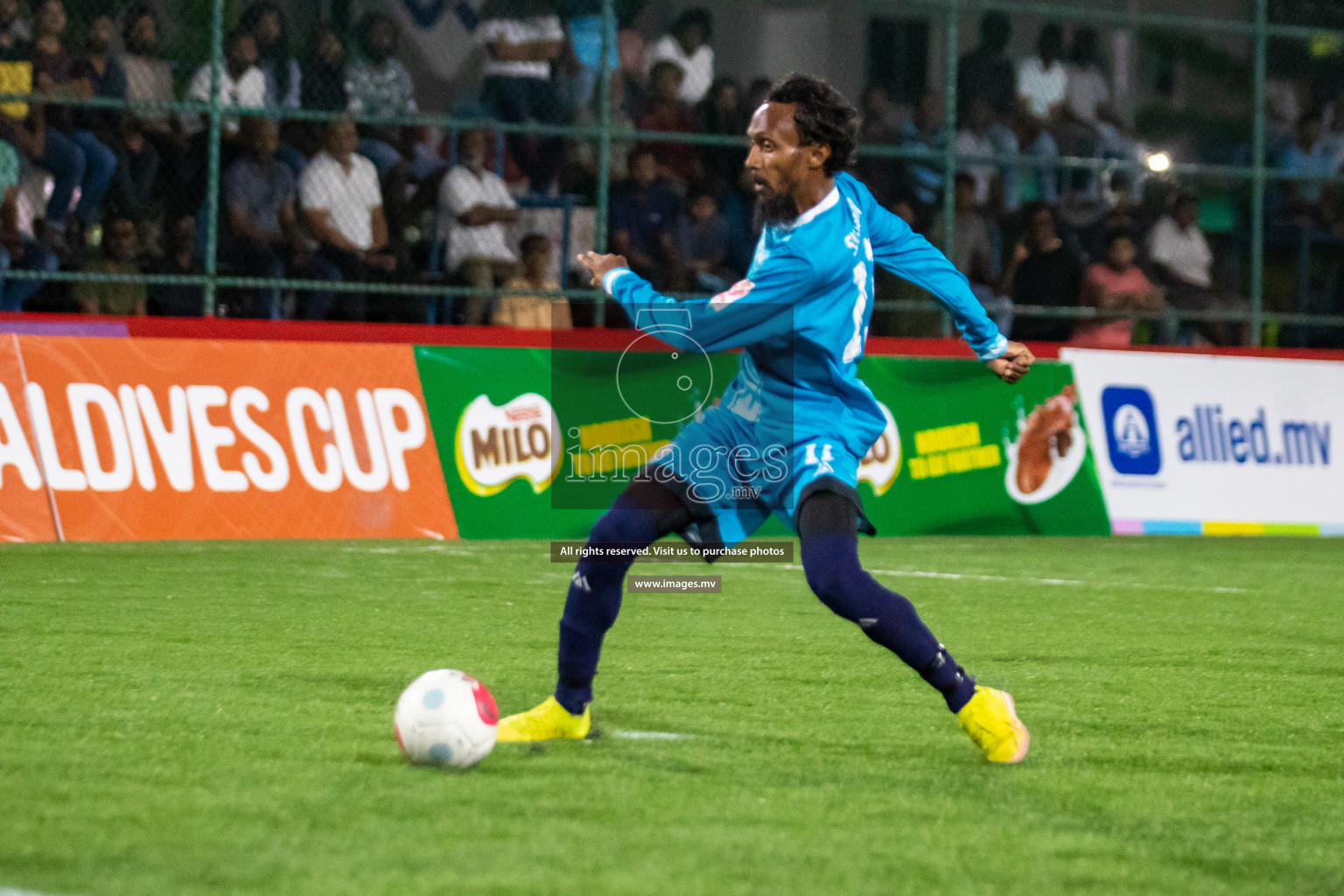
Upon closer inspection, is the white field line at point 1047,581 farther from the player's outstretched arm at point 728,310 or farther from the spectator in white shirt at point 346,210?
the player's outstretched arm at point 728,310

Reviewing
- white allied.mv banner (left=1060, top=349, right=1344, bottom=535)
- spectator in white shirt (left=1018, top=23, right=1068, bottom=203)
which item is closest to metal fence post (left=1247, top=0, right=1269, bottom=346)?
white allied.mv banner (left=1060, top=349, right=1344, bottom=535)

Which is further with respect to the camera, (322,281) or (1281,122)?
(1281,122)

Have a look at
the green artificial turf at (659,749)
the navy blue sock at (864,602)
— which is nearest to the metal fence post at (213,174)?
the green artificial turf at (659,749)

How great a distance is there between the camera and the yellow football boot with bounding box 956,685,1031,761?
497cm

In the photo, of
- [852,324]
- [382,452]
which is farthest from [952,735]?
[382,452]

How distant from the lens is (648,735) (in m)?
5.25

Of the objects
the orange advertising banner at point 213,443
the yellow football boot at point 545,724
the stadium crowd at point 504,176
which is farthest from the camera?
the stadium crowd at point 504,176

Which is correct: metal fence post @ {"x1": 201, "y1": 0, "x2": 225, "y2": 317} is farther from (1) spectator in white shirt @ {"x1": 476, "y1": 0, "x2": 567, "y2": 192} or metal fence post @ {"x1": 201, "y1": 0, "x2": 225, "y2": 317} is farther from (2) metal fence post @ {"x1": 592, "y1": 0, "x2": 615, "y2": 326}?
(2) metal fence post @ {"x1": 592, "y1": 0, "x2": 615, "y2": 326}

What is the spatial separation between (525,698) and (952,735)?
145 centimetres

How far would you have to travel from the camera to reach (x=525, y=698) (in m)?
5.90

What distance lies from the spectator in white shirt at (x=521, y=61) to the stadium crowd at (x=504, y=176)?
2 cm

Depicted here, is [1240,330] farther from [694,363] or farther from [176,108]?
[176,108]

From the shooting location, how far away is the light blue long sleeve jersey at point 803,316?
4.84 meters

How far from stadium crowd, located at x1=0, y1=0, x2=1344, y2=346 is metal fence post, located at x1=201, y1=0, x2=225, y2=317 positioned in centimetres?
12
